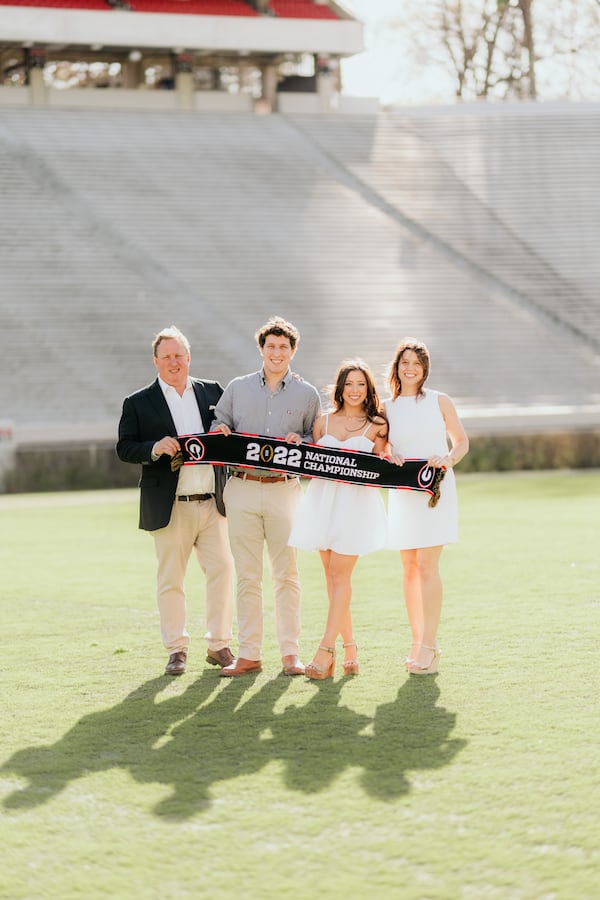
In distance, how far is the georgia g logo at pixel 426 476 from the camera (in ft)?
21.1

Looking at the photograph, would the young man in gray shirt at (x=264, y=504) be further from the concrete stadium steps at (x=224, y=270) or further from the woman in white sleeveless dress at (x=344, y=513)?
the concrete stadium steps at (x=224, y=270)

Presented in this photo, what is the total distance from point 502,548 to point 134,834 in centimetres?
767

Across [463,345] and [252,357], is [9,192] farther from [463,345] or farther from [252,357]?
[463,345]

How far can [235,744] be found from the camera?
530 cm

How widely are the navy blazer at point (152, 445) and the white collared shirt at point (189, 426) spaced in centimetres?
3

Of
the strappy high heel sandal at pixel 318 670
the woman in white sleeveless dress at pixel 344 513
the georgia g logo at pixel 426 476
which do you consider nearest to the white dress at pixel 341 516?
the woman in white sleeveless dress at pixel 344 513

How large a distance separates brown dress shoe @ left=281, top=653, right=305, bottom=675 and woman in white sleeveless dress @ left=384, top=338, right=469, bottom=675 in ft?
1.77

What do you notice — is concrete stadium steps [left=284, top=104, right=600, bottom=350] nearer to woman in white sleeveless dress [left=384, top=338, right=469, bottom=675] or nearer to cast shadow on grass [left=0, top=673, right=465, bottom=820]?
woman in white sleeveless dress [left=384, top=338, right=469, bottom=675]

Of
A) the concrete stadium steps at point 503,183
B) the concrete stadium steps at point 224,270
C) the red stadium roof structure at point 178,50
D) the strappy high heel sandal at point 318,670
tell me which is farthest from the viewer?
the red stadium roof structure at point 178,50

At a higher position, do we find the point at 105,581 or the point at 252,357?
the point at 252,357

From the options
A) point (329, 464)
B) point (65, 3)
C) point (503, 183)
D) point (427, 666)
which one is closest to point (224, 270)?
point (503, 183)

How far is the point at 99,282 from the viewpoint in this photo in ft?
86.8

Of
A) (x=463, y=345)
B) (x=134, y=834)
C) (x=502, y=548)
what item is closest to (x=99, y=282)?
(x=463, y=345)

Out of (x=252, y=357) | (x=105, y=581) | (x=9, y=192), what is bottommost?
(x=105, y=581)
